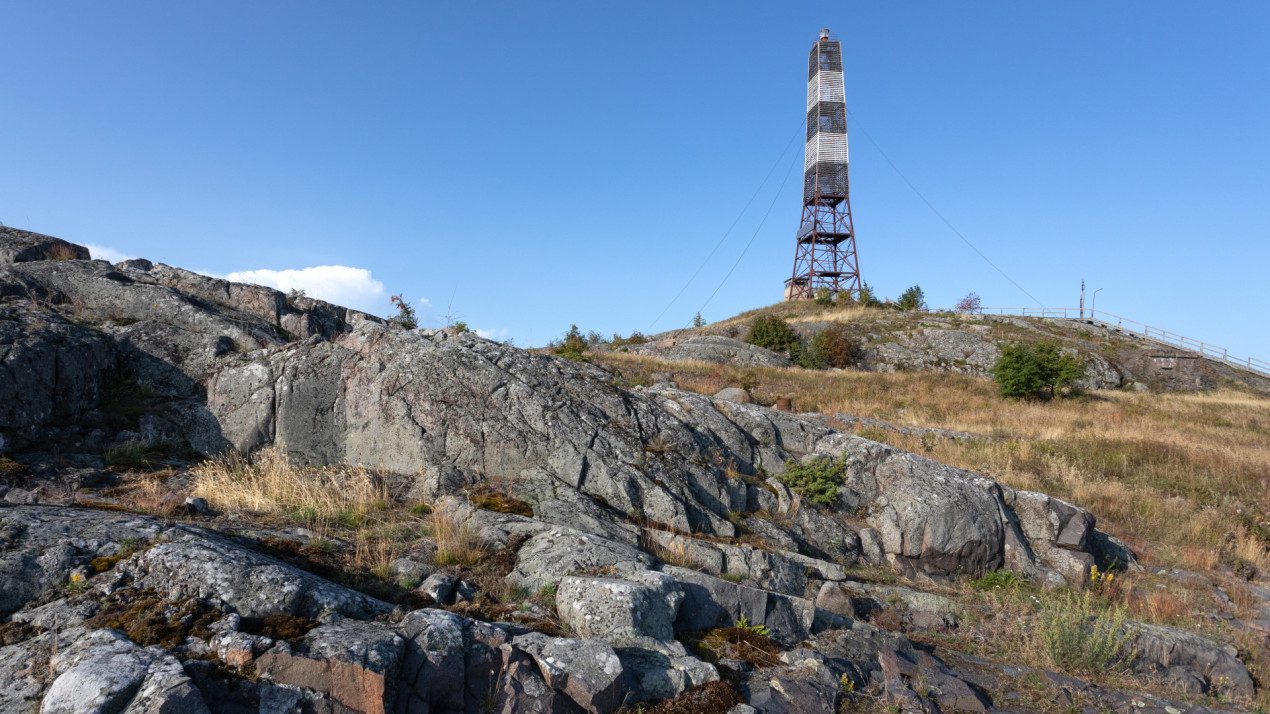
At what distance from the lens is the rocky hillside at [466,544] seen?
15.0 feet

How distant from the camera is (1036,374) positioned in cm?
3111

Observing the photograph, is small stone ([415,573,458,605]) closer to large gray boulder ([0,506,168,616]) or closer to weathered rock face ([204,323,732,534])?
large gray boulder ([0,506,168,616])

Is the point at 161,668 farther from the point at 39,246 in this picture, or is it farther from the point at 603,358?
the point at 603,358

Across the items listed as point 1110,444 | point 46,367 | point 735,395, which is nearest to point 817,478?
point 735,395

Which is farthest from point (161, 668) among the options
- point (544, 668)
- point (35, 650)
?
point (544, 668)

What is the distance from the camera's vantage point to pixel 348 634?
4.57 meters

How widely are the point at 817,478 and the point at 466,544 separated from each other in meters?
7.06

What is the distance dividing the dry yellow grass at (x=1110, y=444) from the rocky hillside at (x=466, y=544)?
3.27 metres

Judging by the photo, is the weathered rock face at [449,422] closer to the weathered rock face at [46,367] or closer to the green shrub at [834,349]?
the weathered rock face at [46,367]

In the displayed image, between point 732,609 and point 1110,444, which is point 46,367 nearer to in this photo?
point 732,609

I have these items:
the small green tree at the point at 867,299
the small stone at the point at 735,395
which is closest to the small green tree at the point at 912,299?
the small green tree at the point at 867,299

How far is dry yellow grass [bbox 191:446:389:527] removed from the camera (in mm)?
7871

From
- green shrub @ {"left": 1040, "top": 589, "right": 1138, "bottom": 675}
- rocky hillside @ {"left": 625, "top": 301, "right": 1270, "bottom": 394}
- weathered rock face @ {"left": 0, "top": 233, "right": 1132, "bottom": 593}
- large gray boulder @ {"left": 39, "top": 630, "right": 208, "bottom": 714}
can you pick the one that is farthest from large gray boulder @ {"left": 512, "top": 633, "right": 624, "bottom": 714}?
rocky hillside @ {"left": 625, "top": 301, "right": 1270, "bottom": 394}

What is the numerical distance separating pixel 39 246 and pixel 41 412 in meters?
6.70
